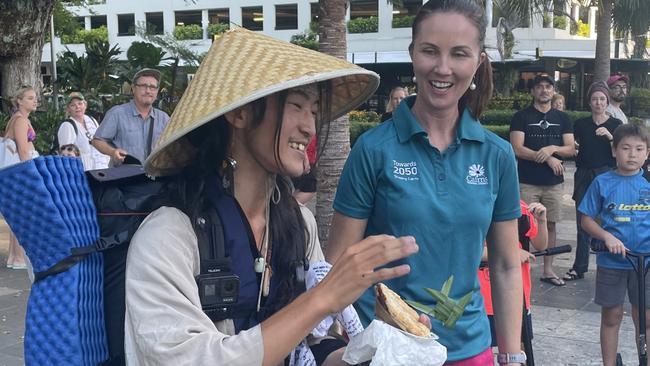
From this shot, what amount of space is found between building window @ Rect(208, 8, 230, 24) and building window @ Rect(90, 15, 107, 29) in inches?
370

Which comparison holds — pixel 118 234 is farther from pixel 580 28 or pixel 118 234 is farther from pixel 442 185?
pixel 580 28

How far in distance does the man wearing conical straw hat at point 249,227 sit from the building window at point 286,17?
4925cm

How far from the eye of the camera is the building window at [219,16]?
52.1 meters

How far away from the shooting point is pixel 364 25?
4550 centimetres

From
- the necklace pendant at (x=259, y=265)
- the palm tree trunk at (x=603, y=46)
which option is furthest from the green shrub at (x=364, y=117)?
the necklace pendant at (x=259, y=265)

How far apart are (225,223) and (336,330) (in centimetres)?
58

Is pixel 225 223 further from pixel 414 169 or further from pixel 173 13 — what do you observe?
pixel 173 13

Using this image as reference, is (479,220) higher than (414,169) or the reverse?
the reverse

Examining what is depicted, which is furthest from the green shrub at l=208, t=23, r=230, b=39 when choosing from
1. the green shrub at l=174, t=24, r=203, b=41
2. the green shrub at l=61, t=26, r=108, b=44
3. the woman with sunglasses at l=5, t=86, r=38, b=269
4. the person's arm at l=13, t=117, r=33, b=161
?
the person's arm at l=13, t=117, r=33, b=161

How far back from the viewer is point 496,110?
76.3 ft

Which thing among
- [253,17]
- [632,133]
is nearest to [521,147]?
[632,133]

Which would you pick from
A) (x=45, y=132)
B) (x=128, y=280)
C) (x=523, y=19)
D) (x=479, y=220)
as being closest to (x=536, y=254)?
(x=479, y=220)

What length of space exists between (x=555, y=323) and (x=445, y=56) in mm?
4450

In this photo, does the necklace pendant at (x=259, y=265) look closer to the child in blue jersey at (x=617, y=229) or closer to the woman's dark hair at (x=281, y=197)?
the woman's dark hair at (x=281, y=197)
